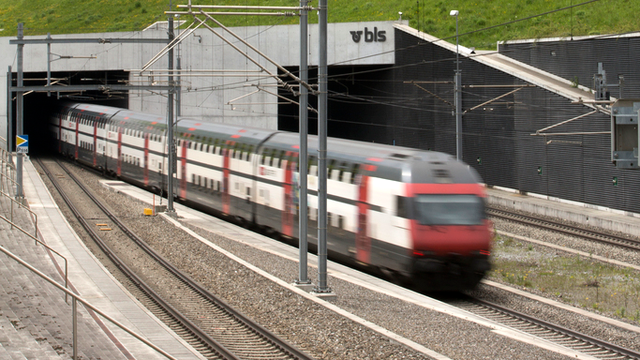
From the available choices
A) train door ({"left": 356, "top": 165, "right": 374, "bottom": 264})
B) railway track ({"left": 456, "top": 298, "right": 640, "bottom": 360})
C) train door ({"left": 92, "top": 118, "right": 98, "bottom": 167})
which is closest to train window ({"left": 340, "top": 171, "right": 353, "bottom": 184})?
train door ({"left": 356, "top": 165, "right": 374, "bottom": 264})

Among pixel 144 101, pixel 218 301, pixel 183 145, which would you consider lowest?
pixel 218 301

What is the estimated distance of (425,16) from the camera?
5378 centimetres

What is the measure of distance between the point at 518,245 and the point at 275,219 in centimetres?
834

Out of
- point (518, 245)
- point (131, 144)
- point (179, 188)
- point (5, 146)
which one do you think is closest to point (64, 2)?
point (5, 146)

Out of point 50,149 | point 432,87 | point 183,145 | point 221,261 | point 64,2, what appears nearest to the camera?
point 221,261

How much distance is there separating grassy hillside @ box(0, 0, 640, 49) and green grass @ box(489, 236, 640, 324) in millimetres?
9965

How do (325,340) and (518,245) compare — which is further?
(518,245)

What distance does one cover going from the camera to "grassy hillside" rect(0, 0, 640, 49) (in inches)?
1640

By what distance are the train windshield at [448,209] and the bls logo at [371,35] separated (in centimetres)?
2991

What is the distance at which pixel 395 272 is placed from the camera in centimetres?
1741

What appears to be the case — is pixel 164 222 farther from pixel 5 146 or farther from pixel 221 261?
pixel 5 146

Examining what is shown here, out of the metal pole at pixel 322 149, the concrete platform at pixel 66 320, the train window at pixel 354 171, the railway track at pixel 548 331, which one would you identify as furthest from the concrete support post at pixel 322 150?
the concrete platform at pixel 66 320

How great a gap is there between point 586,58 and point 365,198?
19.8 metres

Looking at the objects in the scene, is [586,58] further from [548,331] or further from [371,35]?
[548,331]
